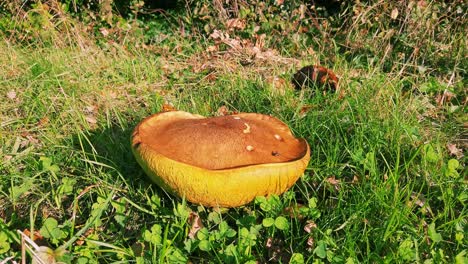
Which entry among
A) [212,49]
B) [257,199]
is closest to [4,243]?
[257,199]

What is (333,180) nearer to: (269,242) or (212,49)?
(269,242)

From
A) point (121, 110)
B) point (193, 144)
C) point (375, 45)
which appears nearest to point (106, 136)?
point (121, 110)

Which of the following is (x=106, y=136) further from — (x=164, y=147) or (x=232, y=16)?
(x=232, y=16)

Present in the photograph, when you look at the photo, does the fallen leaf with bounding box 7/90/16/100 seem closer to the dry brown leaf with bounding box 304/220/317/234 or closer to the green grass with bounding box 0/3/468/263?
the green grass with bounding box 0/3/468/263

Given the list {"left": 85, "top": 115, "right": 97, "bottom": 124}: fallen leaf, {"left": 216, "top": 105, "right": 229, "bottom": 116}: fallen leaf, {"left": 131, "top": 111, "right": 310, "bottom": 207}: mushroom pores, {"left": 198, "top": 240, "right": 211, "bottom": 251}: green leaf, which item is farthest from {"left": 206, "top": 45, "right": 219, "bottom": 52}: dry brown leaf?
{"left": 198, "top": 240, "right": 211, "bottom": 251}: green leaf

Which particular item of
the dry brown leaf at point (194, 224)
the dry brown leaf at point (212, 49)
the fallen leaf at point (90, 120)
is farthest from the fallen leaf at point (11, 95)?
the dry brown leaf at point (194, 224)

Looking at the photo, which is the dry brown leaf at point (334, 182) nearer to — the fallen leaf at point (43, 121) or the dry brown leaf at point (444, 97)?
the dry brown leaf at point (444, 97)

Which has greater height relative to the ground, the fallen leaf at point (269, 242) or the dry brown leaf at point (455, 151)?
the dry brown leaf at point (455, 151)
